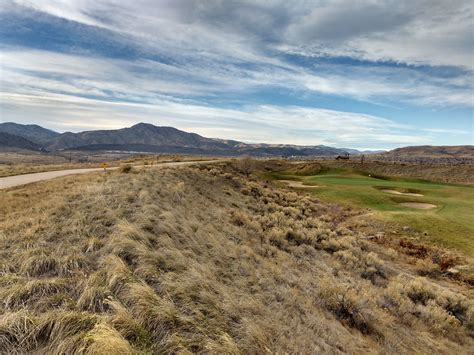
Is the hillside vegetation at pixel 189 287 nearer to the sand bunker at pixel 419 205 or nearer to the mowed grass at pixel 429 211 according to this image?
the mowed grass at pixel 429 211

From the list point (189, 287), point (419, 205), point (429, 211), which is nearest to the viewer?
point (189, 287)

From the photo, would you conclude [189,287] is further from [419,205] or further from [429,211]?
[419,205]

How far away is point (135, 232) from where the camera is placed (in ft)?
26.7

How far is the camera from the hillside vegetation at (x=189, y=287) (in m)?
4.70

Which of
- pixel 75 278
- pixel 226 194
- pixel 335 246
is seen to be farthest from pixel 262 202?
pixel 75 278

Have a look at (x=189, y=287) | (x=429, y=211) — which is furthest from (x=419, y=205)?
(x=189, y=287)

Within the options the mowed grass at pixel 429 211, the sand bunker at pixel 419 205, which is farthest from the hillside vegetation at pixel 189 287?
the sand bunker at pixel 419 205

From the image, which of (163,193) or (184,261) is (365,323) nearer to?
(184,261)

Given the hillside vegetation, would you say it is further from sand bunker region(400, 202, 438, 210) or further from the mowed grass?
sand bunker region(400, 202, 438, 210)

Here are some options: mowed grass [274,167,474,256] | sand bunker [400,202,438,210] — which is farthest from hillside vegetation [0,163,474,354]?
sand bunker [400,202,438,210]

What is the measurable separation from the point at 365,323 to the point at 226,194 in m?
14.0

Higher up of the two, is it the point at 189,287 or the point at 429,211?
the point at 189,287

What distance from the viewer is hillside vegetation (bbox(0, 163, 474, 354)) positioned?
4.70 metres

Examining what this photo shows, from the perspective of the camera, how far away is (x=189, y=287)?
6211 millimetres
